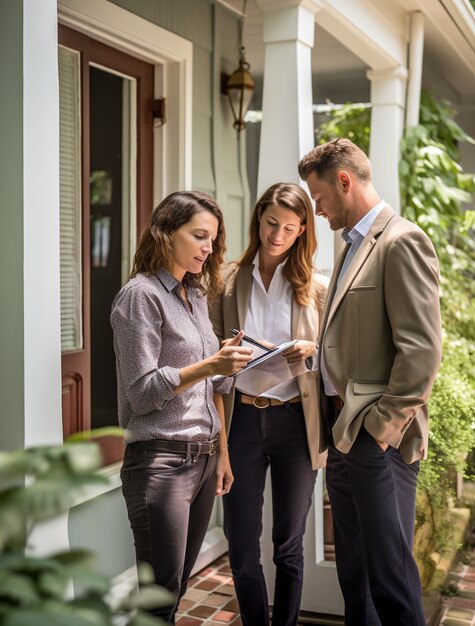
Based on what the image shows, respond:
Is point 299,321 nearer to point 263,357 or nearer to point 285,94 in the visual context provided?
point 263,357

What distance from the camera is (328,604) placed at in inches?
145

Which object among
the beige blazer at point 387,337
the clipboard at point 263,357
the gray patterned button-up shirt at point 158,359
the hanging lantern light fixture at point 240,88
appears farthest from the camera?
the hanging lantern light fixture at point 240,88

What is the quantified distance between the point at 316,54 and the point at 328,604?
3.77 metres

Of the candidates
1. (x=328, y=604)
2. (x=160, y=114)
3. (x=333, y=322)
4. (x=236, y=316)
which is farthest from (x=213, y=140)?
(x=328, y=604)

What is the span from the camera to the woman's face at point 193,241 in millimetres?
2461

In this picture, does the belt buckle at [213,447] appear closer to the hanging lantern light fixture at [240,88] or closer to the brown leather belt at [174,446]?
the brown leather belt at [174,446]

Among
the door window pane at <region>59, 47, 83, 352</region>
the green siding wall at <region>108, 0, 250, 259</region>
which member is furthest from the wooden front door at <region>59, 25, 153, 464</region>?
the green siding wall at <region>108, 0, 250, 259</region>

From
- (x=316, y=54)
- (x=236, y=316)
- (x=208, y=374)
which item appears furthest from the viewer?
(x=316, y=54)

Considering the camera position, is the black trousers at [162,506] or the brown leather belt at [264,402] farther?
the brown leather belt at [264,402]

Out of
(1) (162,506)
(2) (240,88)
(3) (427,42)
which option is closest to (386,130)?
(2) (240,88)

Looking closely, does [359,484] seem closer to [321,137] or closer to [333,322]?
[333,322]

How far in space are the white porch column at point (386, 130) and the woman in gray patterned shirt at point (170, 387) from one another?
8.25 feet

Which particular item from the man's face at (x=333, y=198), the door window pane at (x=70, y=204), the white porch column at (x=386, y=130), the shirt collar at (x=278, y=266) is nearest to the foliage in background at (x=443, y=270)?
the white porch column at (x=386, y=130)

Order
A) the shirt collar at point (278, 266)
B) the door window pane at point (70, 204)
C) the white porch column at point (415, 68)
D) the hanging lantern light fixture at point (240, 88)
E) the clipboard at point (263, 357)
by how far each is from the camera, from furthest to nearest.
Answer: the white porch column at point (415, 68) < the hanging lantern light fixture at point (240, 88) < the door window pane at point (70, 204) < the shirt collar at point (278, 266) < the clipboard at point (263, 357)
